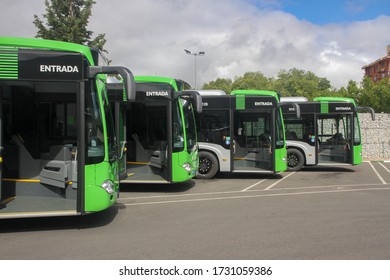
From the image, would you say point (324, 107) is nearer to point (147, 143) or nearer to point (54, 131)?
point (147, 143)

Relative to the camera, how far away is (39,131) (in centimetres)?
746

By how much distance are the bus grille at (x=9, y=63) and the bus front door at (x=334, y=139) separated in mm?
12651

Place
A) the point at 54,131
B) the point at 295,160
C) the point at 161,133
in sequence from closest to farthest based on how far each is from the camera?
the point at 54,131 → the point at 161,133 → the point at 295,160

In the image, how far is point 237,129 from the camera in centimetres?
1382

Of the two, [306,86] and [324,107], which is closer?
[324,107]

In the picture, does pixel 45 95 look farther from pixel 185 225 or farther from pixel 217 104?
pixel 217 104

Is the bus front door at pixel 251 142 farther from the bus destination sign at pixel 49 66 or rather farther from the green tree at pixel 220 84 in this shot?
the green tree at pixel 220 84

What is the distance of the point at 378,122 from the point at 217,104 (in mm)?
13537

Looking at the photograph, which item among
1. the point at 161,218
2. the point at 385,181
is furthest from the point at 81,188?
the point at 385,181

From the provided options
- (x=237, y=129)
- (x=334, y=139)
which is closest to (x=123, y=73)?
(x=237, y=129)

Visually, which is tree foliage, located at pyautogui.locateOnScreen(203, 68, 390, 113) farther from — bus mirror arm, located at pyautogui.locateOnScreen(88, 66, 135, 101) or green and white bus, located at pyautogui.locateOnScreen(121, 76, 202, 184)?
bus mirror arm, located at pyautogui.locateOnScreen(88, 66, 135, 101)

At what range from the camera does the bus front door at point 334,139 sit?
16.0 m

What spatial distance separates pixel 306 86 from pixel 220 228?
6261 centimetres

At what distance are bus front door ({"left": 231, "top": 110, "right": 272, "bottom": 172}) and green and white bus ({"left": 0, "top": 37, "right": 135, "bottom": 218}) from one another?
6.83 meters
